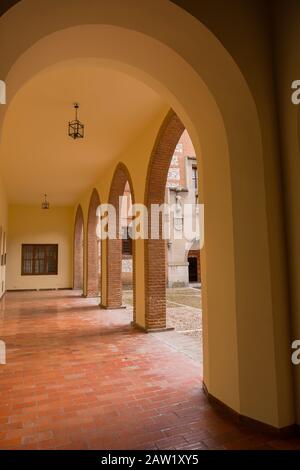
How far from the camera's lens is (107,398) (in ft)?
10.5

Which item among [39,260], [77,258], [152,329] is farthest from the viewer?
[39,260]

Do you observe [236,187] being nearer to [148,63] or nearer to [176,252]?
[148,63]

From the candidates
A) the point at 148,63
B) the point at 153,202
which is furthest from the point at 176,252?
the point at 148,63

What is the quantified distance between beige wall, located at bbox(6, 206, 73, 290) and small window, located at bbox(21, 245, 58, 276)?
0.21 meters

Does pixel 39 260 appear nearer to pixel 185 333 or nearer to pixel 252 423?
pixel 185 333

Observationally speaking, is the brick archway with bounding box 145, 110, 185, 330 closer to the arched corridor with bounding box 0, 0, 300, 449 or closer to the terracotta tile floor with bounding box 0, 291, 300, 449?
the terracotta tile floor with bounding box 0, 291, 300, 449

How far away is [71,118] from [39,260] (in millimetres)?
10970

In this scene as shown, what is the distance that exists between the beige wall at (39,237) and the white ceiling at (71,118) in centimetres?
531

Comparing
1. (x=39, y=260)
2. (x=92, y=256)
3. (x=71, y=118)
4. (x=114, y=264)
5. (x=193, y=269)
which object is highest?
(x=71, y=118)

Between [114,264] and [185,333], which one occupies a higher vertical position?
[114,264]

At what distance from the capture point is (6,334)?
6145 mm

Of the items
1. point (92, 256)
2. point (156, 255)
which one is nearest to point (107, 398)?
point (156, 255)

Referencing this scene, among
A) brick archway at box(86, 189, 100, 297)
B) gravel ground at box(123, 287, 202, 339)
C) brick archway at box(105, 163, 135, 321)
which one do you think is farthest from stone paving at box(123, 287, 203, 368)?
brick archway at box(86, 189, 100, 297)

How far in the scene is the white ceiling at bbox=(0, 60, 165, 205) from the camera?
470cm
